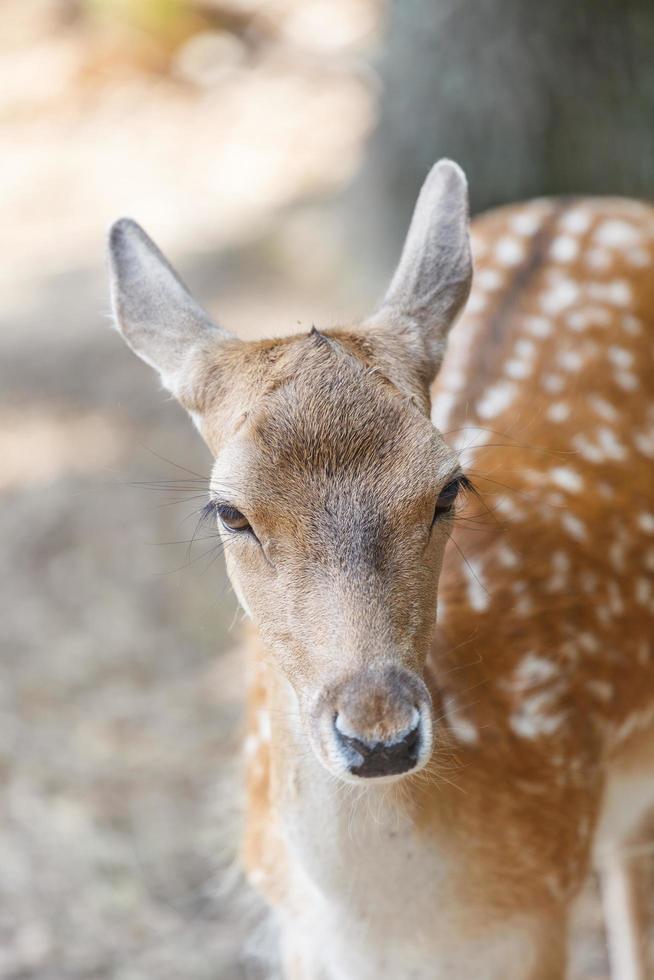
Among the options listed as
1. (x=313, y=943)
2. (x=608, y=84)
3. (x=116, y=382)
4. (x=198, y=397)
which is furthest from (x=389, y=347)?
(x=116, y=382)

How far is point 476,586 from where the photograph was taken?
3.02m

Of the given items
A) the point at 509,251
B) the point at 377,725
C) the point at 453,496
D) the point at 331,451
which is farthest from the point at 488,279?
the point at 377,725

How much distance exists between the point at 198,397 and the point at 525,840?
1178 millimetres

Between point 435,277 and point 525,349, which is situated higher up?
point 435,277

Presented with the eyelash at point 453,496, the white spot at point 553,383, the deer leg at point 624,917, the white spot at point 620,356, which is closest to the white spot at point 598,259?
the white spot at point 620,356

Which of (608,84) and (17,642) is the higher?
(608,84)

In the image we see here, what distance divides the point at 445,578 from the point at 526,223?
1260 mm

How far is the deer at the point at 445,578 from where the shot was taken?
2.19 m

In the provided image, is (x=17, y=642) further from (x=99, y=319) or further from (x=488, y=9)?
(x=488, y=9)

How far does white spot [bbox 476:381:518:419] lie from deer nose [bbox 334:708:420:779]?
1.37 meters

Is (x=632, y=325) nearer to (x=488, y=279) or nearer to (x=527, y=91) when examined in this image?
(x=488, y=279)

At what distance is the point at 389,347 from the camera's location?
251 cm

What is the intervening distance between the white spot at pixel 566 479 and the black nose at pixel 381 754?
132 cm

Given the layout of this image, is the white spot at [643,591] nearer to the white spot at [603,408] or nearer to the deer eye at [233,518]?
the white spot at [603,408]
